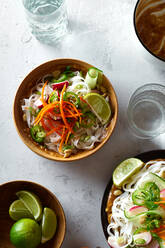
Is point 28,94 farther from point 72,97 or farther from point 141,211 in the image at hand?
point 141,211

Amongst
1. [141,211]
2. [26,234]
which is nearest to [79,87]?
[141,211]

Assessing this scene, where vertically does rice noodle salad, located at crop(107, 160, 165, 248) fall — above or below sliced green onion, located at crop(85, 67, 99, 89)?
below

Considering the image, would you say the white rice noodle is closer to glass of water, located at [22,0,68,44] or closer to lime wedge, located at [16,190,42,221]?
glass of water, located at [22,0,68,44]

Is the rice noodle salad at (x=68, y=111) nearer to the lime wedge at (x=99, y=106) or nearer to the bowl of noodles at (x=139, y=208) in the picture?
the lime wedge at (x=99, y=106)

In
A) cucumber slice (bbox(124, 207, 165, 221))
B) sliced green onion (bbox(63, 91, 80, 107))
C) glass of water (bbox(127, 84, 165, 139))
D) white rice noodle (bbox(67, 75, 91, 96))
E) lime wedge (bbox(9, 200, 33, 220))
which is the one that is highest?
white rice noodle (bbox(67, 75, 91, 96))

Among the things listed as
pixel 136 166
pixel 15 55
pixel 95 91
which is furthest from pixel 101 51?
pixel 136 166

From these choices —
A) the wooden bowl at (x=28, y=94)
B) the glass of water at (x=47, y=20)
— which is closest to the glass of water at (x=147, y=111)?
the wooden bowl at (x=28, y=94)

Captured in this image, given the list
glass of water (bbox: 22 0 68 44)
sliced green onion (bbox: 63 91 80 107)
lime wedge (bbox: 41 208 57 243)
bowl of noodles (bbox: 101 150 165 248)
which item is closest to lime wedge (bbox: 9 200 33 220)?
lime wedge (bbox: 41 208 57 243)
